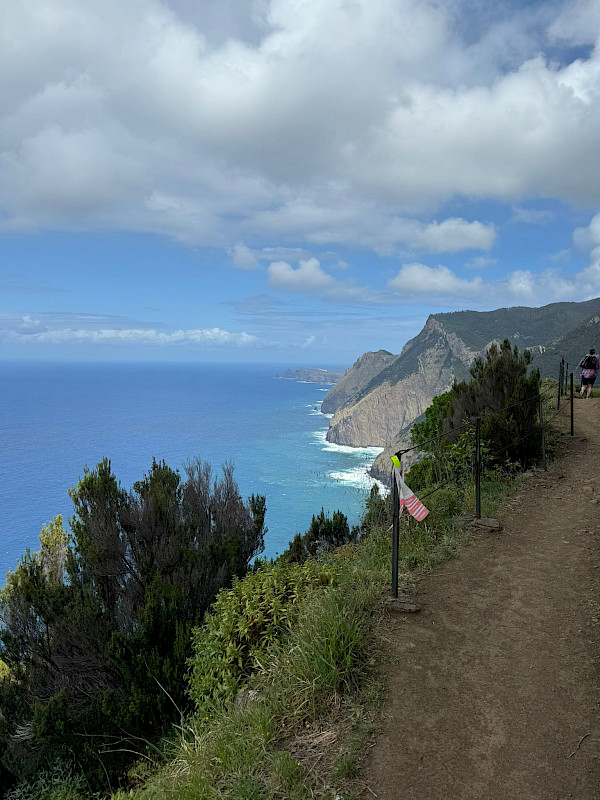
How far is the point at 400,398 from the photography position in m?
144

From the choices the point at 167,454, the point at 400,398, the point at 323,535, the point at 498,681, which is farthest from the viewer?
the point at 400,398

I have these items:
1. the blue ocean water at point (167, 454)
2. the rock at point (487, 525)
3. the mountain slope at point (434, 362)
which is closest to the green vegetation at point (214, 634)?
the rock at point (487, 525)

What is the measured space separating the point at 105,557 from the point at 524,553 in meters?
8.33

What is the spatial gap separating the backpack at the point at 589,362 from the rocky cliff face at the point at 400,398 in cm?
11951

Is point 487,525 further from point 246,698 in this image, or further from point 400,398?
point 400,398

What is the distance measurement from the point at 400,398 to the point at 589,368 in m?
129

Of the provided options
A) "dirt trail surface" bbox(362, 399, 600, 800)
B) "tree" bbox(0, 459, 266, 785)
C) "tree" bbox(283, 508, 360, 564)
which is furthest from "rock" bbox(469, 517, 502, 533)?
"tree" bbox(283, 508, 360, 564)

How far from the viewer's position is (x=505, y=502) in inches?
336

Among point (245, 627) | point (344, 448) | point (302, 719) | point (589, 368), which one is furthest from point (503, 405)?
point (344, 448)

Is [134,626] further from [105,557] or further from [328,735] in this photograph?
[328,735]

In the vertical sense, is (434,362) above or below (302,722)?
above

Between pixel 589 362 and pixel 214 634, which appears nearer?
pixel 214 634

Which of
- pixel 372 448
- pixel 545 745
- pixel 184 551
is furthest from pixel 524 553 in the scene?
pixel 372 448

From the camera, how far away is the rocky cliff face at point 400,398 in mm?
137500
